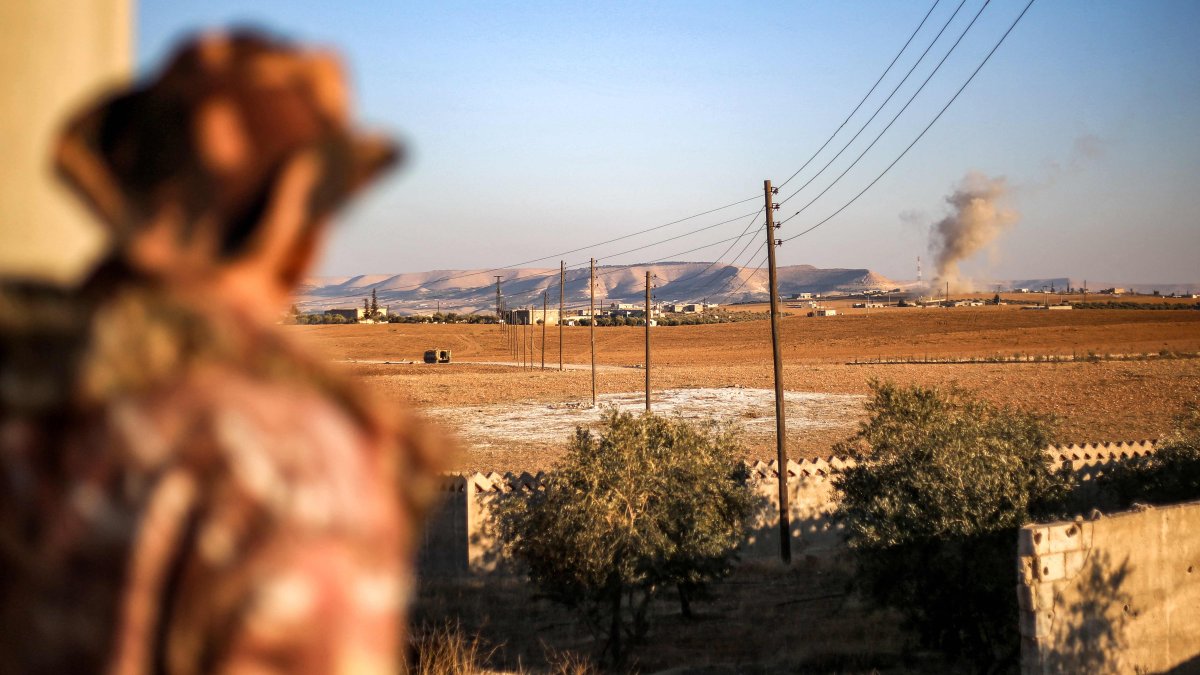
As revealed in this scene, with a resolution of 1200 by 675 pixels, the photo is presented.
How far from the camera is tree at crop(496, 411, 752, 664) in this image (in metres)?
16.3

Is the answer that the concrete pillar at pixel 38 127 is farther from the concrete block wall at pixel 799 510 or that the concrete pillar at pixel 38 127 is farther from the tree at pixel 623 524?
the concrete block wall at pixel 799 510

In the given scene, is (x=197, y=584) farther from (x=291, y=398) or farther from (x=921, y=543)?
(x=921, y=543)

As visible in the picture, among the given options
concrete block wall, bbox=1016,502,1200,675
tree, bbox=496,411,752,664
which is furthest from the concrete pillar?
tree, bbox=496,411,752,664

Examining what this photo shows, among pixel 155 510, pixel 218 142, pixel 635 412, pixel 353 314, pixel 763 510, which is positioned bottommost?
pixel 763 510

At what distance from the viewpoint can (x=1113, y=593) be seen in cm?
1316

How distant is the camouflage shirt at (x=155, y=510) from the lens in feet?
3.26

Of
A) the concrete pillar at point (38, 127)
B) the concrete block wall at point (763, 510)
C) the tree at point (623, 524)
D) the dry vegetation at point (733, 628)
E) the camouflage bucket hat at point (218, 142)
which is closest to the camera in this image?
the camouflage bucket hat at point (218, 142)

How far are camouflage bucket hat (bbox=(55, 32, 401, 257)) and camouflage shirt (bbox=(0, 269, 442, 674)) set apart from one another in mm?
130

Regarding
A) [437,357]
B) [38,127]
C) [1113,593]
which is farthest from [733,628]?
[437,357]

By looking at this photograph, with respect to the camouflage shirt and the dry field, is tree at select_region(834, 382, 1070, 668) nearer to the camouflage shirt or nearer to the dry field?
the dry field

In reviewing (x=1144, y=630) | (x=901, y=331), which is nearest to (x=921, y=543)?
(x=1144, y=630)

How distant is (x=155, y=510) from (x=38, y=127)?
4.11ft

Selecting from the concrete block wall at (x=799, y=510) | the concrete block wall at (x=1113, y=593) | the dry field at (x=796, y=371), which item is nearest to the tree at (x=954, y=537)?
the concrete block wall at (x=1113, y=593)

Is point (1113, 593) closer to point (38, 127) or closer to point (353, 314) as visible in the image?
point (38, 127)
